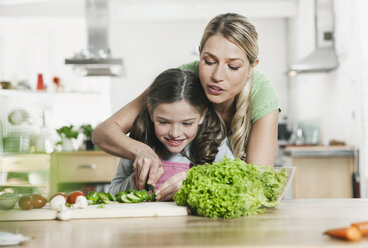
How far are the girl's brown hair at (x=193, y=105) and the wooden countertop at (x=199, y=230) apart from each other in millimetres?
579

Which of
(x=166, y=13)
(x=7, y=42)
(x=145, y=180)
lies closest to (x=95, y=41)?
(x=166, y=13)

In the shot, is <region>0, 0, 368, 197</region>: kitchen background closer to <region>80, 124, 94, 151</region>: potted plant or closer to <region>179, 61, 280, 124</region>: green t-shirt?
<region>80, 124, 94, 151</region>: potted plant

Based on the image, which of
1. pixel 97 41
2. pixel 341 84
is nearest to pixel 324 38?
pixel 341 84

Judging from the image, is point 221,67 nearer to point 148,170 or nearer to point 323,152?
Answer: point 148,170

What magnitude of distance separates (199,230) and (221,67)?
707 millimetres

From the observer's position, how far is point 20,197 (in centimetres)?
124

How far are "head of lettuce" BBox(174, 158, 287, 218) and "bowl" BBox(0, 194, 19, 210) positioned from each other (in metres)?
0.45

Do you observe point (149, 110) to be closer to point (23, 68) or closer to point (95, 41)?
point (95, 41)

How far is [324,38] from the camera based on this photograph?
459 centimetres

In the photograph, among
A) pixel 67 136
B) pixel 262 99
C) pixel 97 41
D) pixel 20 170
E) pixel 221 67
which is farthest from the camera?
pixel 97 41

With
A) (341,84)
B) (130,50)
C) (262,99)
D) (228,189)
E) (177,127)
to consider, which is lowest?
(228,189)

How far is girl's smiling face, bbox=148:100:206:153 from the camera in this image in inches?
64.6

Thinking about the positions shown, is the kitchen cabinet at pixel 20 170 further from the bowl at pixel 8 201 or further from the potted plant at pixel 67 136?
the potted plant at pixel 67 136

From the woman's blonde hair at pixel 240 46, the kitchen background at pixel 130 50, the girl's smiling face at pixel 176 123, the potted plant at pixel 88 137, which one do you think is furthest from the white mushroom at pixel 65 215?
the kitchen background at pixel 130 50
